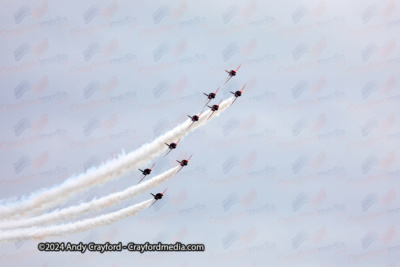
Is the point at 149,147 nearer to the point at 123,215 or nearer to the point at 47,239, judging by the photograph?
the point at 123,215

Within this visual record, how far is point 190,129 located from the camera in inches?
3676

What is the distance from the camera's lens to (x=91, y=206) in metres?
88.8

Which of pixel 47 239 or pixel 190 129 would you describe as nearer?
pixel 47 239

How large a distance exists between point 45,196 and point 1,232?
25.8ft

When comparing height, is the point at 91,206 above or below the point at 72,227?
above

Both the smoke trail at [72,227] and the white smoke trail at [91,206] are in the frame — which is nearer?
the smoke trail at [72,227]

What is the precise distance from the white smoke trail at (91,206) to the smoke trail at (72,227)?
926mm

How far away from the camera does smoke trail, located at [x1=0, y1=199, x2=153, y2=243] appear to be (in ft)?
281

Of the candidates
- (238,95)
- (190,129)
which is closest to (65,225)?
(190,129)

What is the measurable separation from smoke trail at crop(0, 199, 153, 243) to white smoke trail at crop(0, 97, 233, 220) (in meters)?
2.59

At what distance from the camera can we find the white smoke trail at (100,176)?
86750mm

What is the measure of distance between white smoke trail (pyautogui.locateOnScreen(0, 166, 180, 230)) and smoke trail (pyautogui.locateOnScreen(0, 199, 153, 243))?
3.04ft

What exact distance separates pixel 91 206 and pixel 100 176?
15.2ft

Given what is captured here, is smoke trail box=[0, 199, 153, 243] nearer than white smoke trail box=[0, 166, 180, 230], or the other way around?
smoke trail box=[0, 199, 153, 243]
